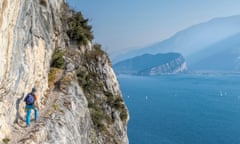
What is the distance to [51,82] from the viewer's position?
18953mm

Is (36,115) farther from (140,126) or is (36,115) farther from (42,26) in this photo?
(140,126)

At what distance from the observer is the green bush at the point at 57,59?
20422mm

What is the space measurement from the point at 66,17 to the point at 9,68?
15006 millimetres

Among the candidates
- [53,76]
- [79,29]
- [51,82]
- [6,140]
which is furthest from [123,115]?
[6,140]

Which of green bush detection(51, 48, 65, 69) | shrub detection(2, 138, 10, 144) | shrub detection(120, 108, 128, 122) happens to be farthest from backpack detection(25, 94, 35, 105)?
shrub detection(120, 108, 128, 122)

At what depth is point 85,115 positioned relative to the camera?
19.2 metres

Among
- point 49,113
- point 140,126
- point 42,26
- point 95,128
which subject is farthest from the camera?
point 140,126

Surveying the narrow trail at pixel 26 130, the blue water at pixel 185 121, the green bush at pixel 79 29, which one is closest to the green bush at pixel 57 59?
the green bush at pixel 79 29

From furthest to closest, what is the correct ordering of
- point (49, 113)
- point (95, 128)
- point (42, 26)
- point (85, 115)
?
point (95, 128) → point (85, 115) → point (42, 26) → point (49, 113)

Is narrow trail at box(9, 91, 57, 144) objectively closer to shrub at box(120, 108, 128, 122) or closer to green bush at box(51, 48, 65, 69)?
green bush at box(51, 48, 65, 69)

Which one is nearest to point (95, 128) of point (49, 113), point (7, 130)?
point (49, 113)

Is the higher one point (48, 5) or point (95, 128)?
point (48, 5)

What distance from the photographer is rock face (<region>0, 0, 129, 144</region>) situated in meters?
11.4

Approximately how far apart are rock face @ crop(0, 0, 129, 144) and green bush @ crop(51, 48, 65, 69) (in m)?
0.30
